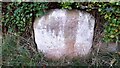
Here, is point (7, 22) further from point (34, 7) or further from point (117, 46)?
point (117, 46)

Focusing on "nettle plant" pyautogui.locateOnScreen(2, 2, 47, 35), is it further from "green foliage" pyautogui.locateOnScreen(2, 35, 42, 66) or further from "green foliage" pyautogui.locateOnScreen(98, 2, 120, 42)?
"green foliage" pyautogui.locateOnScreen(98, 2, 120, 42)

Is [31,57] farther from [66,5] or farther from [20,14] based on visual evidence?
[66,5]

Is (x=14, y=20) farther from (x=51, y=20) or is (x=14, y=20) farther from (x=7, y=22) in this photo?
(x=51, y=20)

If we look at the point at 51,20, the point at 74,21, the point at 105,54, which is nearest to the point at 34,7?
the point at 51,20

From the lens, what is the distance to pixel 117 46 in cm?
387

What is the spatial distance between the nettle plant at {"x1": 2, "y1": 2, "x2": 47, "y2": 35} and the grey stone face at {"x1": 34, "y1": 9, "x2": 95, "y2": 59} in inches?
4.4

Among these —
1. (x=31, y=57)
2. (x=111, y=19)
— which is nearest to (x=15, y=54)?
(x=31, y=57)

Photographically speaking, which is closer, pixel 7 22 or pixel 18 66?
pixel 18 66

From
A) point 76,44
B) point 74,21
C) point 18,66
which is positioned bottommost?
point 18,66

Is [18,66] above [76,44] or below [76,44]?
below

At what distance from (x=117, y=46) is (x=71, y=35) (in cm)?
64

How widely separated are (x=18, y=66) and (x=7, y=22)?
0.65 metres

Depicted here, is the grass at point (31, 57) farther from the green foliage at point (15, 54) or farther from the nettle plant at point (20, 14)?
the nettle plant at point (20, 14)

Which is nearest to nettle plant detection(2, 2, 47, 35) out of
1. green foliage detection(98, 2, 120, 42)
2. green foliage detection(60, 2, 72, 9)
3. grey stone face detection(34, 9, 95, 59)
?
grey stone face detection(34, 9, 95, 59)
